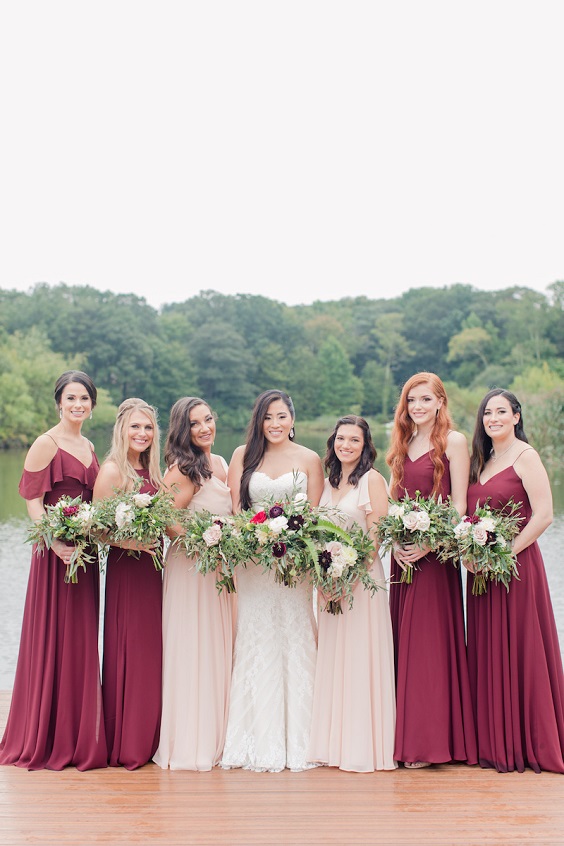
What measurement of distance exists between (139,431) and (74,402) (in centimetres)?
48

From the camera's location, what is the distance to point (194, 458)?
5.72m

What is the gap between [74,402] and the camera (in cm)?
573

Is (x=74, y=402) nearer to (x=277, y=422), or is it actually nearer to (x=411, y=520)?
(x=277, y=422)

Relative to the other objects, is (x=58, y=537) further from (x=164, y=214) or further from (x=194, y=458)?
(x=164, y=214)

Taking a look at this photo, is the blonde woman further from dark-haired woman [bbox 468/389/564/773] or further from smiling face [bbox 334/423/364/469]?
dark-haired woman [bbox 468/389/564/773]

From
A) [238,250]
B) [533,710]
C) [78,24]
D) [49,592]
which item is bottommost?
[533,710]

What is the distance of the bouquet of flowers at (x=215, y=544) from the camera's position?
17.3 feet

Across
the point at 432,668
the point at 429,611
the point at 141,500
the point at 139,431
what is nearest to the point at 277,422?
the point at 139,431

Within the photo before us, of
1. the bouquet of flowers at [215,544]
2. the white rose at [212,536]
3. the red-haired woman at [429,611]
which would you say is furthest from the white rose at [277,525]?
the red-haired woman at [429,611]

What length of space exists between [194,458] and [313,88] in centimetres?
5735

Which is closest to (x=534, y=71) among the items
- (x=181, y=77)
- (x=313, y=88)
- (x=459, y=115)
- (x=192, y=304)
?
(x=459, y=115)

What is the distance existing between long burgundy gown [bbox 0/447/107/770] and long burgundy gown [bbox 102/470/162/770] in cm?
10

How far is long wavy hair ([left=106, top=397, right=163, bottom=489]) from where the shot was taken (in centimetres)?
560

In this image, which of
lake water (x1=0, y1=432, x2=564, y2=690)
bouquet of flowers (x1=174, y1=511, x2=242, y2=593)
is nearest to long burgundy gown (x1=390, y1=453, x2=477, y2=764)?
bouquet of flowers (x1=174, y1=511, x2=242, y2=593)
